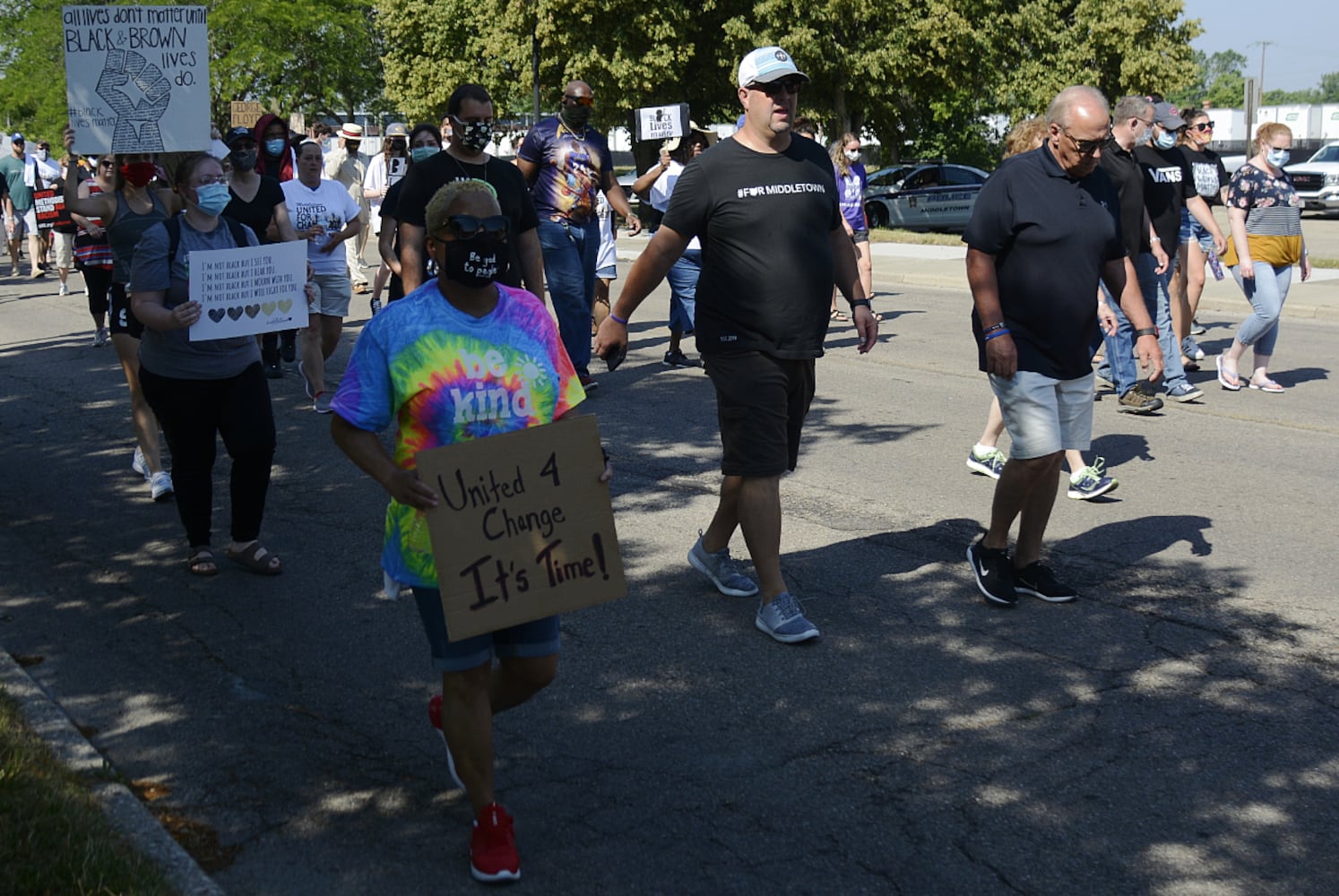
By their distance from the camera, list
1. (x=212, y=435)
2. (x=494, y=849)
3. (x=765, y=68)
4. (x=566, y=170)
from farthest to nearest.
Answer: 1. (x=566, y=170)
2. (x=212, y=435)
3. (x=765, y=68)
4. (x=494, y=849)

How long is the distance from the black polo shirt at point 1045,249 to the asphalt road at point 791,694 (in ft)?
3.50

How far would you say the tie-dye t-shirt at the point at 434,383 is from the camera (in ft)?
11.8

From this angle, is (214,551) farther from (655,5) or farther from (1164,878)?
(655,5)

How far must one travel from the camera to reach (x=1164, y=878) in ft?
11.8

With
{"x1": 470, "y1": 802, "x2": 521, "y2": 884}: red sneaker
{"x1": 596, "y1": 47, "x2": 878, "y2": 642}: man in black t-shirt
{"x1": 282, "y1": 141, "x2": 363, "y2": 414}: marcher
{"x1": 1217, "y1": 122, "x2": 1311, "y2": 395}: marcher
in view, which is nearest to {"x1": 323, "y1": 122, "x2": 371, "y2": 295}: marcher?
{"x1": 282, "y1": 141, "x2": 363, "y2": 414}: marcher

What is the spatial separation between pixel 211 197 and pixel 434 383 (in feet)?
10.2

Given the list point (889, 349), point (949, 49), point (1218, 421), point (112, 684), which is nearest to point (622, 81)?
point (949, 49)

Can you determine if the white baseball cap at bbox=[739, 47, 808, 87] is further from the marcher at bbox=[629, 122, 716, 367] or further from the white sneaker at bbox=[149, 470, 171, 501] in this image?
the marcher at bbox=[629, 122, 716, 367]

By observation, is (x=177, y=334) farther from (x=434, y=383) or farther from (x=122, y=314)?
(x=434, y=383)

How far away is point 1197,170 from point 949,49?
2784 centimetres

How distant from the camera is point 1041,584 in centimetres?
570

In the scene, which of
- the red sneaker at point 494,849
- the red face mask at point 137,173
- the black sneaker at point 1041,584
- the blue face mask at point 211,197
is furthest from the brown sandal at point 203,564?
the black sneaker at point 1041,584

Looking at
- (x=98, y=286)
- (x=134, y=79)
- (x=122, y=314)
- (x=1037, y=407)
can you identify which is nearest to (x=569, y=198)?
(x=134, y=79)

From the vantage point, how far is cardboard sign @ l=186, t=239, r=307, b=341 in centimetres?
613
